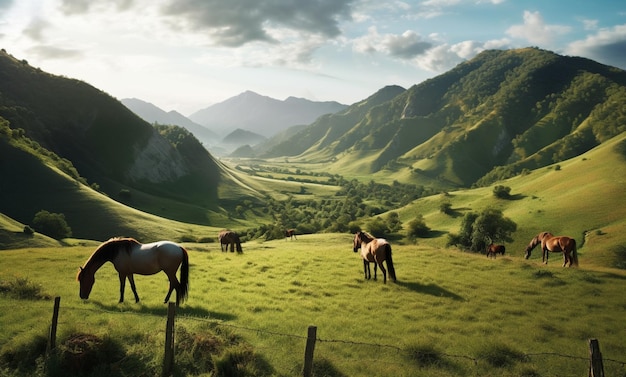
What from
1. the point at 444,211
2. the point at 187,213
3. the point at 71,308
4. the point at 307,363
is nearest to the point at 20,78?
the point at 187,213

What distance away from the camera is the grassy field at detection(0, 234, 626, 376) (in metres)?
13.8

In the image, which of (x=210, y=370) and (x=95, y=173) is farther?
(x=95, y=173)

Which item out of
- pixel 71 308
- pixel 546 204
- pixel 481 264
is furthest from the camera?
pixel 546 204

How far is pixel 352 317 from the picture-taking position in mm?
18531

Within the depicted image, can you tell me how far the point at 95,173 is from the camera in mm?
159000

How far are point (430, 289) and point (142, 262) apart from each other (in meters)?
17.3

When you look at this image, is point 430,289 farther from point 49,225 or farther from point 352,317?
point 49,225

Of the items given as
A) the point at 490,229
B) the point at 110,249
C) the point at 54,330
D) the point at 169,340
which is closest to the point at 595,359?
the point at 169,340

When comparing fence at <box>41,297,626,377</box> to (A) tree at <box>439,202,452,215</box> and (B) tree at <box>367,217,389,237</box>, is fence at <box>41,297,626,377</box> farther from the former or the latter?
(A) tree at <box>439,202,452,215</box>

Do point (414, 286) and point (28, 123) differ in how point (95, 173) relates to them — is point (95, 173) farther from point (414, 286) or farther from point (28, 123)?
point (414, 286)

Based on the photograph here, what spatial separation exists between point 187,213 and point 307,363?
5970 inches

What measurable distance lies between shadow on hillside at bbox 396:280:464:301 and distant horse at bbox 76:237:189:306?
1387 cm

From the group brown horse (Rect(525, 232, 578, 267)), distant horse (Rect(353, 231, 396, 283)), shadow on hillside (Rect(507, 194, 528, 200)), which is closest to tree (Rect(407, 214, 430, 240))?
shadow on hillside (Rect(507, 194, 528, 200))

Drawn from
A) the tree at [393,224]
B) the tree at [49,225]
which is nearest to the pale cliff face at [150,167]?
the tree at [49,225]
